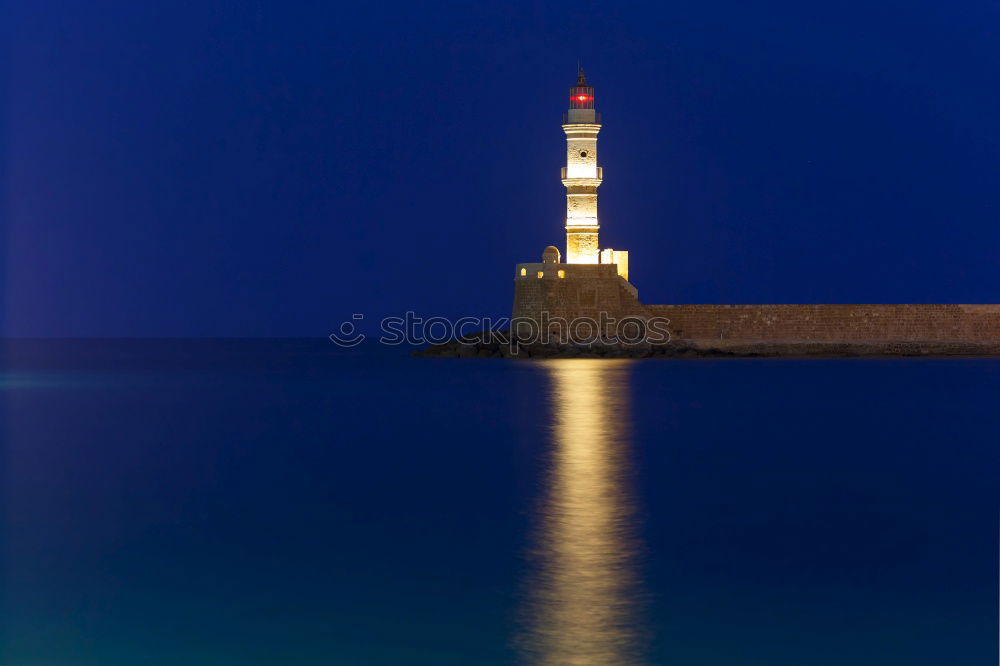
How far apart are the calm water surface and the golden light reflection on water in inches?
1.0

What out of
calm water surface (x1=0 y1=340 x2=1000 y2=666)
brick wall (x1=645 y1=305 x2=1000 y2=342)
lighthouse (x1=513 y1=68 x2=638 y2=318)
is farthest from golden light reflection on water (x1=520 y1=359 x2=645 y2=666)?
brick wall (x1=645 y1=305 x2=1000 y2=342)

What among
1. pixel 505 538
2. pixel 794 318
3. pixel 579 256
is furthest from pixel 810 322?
pixel 505 538

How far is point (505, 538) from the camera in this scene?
759 centimetres

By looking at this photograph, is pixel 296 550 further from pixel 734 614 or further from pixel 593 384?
pixel 593 384

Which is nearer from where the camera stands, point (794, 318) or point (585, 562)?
point (585, 562)

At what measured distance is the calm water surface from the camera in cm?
534

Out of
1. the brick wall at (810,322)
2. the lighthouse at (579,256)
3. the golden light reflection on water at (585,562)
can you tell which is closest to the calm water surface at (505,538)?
the golden light reflection on water at (585,562)

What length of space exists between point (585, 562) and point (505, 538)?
2.69ft

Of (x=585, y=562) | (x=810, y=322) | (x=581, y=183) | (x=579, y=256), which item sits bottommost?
(x=585, y=562)

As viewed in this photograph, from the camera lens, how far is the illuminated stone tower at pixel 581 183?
28.3 meters

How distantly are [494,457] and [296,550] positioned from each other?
493 cm

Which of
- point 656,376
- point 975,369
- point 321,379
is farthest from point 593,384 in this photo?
point 975,369

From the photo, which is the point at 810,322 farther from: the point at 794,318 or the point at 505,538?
the point at 505,538

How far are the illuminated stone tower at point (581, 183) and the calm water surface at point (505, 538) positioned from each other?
12.0 m
